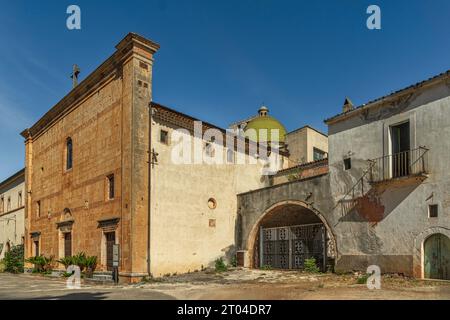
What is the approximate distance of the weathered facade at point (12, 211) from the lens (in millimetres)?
31156

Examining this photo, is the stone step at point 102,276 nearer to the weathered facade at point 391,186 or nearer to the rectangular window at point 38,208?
the weathered facade at point 391,186

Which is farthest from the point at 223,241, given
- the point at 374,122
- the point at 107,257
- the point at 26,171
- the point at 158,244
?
the point at 26,171

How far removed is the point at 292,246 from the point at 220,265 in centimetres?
366

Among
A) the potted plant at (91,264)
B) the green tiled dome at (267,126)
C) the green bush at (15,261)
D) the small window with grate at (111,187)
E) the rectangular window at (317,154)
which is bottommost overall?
the green bush at (15,261)

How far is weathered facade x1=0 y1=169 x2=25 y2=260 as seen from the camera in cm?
3116

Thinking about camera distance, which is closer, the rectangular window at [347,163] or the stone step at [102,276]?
the rectangular window at [347,163]

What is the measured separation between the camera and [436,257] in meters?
13.2

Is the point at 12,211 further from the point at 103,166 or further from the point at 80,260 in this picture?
the point at 103,166

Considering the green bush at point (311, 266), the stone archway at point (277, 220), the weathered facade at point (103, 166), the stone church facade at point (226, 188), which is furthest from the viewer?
the stone archway at point (277, 220)

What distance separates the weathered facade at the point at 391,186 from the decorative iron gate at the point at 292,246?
1145mm

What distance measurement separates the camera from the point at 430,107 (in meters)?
13.5

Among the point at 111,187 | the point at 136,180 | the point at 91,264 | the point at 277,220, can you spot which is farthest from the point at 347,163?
the point at 91,264

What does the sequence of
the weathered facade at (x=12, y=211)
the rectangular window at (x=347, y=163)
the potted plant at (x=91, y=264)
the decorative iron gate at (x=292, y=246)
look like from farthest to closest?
the weathered facade at (x=12, y=211), the potted plant at (x=91, y=264), the decorative iron gate at (x=292, y=246), the rectangular window at (x=347, y=163)

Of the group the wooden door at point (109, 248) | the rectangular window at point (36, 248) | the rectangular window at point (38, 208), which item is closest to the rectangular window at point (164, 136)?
the wooden door at point (109, 248)
